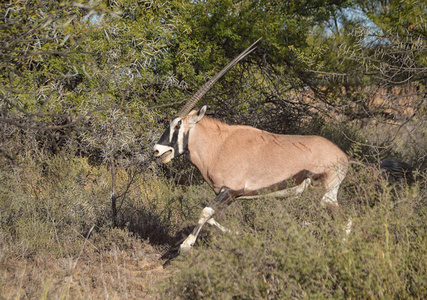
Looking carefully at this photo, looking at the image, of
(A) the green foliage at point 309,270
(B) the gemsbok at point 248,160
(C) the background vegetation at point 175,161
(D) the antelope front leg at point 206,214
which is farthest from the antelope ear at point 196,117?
(A) the green foliage at point 309,270

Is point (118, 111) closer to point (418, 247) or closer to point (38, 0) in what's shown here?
point (38, 0)

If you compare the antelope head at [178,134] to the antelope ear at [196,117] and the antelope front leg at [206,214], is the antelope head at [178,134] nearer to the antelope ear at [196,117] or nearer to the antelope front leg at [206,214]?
the antelope ear at [196,117]

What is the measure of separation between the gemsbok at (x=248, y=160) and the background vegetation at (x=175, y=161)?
269mm

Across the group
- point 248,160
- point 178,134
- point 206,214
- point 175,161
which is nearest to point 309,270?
point 206,214

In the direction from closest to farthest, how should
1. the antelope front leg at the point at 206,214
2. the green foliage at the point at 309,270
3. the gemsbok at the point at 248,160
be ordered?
the green foliage at the point at 309,270, the antelope front leg at the point at 206,214, the gemsbok at the point at 248,160

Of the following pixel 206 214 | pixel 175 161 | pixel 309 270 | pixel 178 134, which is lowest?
pixel 175 161

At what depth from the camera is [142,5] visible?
7.41 meters

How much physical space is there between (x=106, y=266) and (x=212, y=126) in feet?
7.28

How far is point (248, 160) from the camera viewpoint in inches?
205

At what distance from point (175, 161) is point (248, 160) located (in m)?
3.59

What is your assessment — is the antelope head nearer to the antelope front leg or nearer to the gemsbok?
the gemsbok

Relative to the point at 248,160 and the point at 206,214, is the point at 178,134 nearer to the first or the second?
the point at 248,160

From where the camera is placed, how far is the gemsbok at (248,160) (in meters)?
5.09

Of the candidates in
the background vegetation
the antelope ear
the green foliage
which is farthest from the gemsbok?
the green foliage
